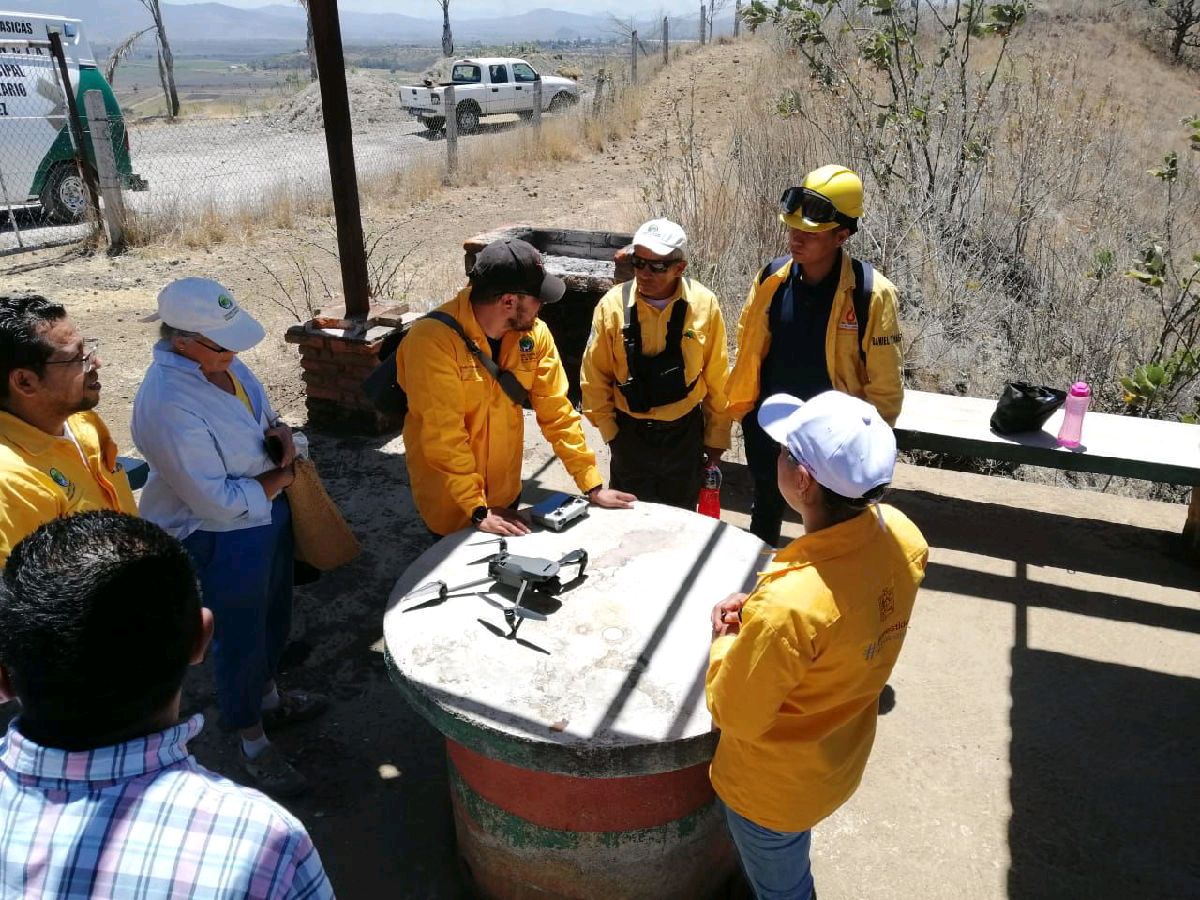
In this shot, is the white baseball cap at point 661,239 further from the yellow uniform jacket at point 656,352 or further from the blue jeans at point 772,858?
the blue jeans at point 772,858

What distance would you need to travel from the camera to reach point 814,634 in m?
1.67

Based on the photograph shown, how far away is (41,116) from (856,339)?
10896 millimetres

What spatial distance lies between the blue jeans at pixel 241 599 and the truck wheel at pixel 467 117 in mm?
18916

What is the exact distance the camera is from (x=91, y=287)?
27.0ft

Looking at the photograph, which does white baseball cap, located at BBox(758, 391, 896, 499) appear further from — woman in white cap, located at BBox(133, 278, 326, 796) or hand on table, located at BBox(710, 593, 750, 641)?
woman in white cap, located at BBox(133, 278, 326, 796)

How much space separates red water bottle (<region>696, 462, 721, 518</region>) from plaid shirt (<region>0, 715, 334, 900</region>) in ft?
8.65

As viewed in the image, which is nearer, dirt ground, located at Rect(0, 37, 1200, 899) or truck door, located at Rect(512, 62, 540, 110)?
dirt ground, located at Rect(0, 37, 1200, 899)

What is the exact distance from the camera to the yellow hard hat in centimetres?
306

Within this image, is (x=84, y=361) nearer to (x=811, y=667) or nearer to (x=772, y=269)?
(x=811, y=667)

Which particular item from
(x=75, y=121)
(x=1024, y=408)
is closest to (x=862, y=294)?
(x=1024, y=408)

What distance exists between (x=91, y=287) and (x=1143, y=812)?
8.96m

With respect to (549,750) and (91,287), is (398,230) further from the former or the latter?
(549,750)

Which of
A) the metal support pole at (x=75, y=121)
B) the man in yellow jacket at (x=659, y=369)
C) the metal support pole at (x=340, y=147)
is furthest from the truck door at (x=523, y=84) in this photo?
the man in yellow jacket at (x=659, y=369)

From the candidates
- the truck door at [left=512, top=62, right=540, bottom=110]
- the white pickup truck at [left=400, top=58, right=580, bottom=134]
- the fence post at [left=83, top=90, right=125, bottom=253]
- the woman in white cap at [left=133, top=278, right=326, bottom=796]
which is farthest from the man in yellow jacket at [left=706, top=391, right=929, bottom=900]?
the truck door at [left=512, top=62, right=540, bottom=110]
